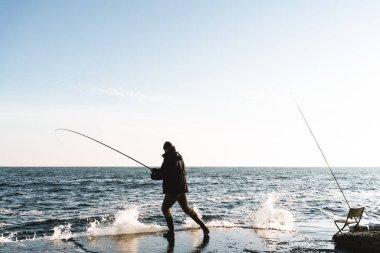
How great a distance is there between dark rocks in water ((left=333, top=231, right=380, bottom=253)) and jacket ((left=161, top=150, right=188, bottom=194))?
3.22m

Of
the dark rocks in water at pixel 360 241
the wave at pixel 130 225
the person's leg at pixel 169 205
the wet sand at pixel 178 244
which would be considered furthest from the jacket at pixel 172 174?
the dark rocks in water at pixel 360 241

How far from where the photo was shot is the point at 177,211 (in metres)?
15.5

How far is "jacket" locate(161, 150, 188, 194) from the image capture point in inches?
300

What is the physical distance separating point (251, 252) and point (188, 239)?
1.53 metres

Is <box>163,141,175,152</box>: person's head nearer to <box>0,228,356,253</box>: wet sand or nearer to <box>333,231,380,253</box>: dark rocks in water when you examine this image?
<box>0,228,356,253</box>: wet sand

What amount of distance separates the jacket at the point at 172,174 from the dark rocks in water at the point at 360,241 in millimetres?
3216

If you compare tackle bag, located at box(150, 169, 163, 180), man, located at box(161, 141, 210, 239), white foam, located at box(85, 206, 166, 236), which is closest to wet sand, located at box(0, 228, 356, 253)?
white foam, located at box(85, 206, 166, 236)

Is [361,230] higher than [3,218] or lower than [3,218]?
higher

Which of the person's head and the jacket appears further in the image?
the person's head

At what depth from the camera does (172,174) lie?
764 cm

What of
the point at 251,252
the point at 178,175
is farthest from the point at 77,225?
the point at 251,252

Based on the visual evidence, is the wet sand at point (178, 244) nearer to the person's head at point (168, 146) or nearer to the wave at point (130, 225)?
the wave at point (130, 225)

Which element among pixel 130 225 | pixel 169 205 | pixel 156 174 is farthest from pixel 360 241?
pixel 130 225

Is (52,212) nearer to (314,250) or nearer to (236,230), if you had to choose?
(236,230)
